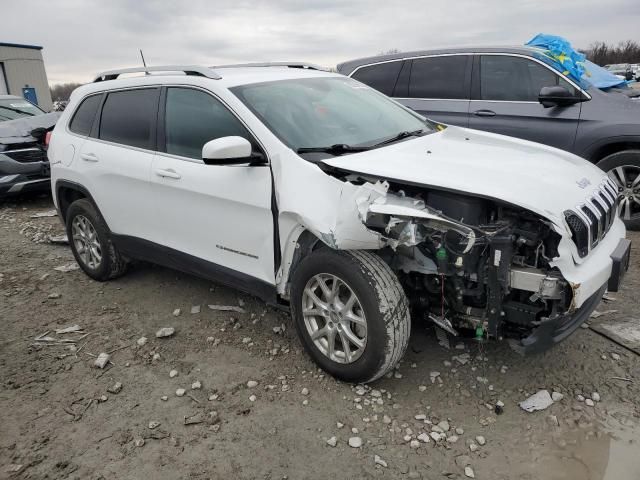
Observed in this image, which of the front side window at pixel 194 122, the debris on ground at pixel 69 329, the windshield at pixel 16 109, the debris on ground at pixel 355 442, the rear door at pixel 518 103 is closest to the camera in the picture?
the debris on ground at pixel 355 442

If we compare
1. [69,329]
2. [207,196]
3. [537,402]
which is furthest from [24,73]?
[537,402]

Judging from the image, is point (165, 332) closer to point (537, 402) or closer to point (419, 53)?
point (537, 402)

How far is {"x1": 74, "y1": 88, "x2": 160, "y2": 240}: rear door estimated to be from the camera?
3.83 meters

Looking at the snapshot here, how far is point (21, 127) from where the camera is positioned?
27.4ft

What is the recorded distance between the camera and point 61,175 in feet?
15.3

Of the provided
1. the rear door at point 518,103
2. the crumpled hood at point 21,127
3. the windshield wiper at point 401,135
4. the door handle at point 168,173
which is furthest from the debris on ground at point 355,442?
the crumpled hood at point 21,127

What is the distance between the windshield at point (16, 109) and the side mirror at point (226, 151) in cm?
750

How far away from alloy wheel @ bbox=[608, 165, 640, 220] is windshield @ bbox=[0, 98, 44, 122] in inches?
356

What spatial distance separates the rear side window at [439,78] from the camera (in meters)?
5.84

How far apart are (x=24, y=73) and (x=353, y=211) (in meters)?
34.9

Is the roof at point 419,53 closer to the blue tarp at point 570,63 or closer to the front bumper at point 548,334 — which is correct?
the blue tarp at point 570,63

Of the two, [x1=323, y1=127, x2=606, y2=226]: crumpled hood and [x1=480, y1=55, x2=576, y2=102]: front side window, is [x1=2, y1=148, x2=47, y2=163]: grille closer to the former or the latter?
[x1=480, y1=55, x2=576, y2=102]: front side window

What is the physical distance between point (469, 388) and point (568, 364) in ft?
2.18

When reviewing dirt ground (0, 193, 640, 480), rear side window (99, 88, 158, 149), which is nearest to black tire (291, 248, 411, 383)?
dirt ground (0, 193, 640, 480)
